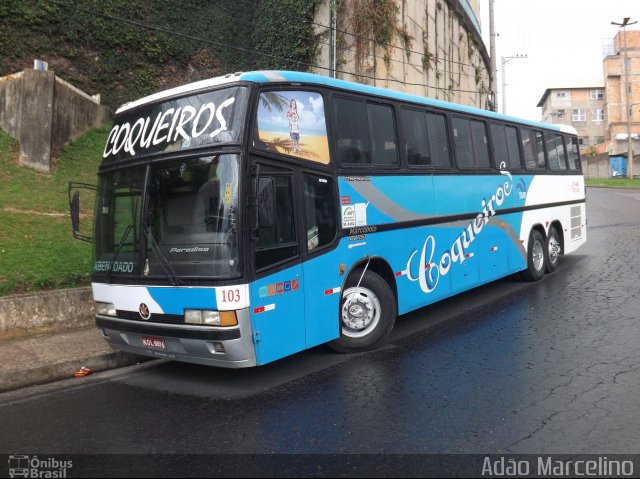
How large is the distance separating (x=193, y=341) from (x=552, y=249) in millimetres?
8939

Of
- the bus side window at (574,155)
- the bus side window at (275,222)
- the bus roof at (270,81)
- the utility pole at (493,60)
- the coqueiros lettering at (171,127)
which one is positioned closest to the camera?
the bus side window at (275,222)

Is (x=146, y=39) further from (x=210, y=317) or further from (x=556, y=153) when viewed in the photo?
(x=210, y=317)

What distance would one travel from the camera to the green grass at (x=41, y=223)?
24.9ft

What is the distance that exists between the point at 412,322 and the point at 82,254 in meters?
5.33

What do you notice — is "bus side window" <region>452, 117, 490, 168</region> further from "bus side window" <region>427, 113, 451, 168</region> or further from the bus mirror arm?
the bus mirror arm

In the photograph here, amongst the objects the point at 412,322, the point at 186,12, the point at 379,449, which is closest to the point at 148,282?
the point at 379,449

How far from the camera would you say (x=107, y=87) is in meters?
18.6

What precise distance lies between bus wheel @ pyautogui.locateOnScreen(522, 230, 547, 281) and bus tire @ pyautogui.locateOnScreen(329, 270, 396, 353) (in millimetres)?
4891

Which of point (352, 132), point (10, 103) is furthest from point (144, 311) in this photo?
point (10, 103)

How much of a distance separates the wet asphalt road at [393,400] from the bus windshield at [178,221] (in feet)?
4.03

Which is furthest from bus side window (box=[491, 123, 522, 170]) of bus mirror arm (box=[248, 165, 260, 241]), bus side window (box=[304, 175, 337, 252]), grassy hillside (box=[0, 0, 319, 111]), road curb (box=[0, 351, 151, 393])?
grassy hillside (box=[0, 0, 319, 111])

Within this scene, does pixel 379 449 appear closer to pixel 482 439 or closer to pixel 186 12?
pixel 482 439

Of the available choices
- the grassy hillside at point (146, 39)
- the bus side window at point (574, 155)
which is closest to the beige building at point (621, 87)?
the grassy hillside at point (146, 39)

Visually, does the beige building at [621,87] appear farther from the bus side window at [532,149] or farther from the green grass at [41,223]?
the green grass at [41,223]
